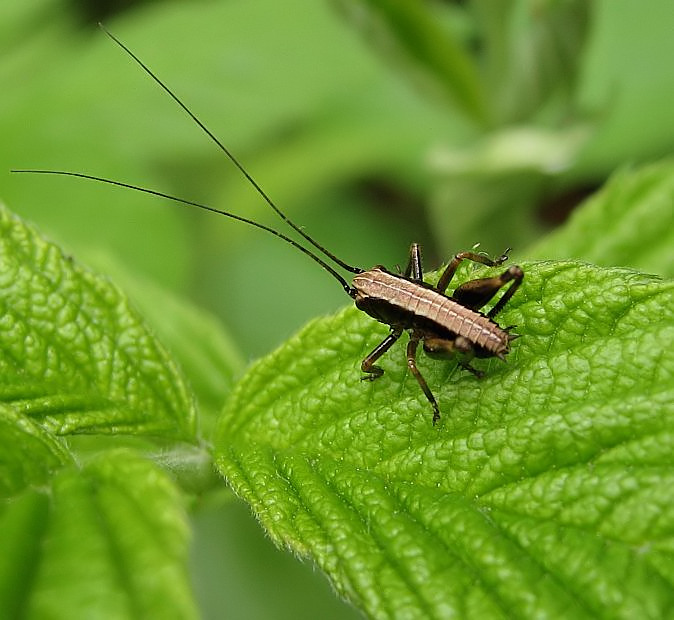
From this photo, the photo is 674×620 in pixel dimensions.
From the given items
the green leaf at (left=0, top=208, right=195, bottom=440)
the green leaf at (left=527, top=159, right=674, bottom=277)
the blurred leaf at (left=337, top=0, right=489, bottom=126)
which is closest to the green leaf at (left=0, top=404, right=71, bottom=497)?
the green leaf at (left=0, top=208, right=195, bottom=440)

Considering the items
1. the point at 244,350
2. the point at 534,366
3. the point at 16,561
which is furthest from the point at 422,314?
the point at 244,350

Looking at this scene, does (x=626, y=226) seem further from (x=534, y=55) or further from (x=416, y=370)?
(x=416, y=370)

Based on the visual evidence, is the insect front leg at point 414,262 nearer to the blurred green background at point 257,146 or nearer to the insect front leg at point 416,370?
the insect front leg at point 416,370

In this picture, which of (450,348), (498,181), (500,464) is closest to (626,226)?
(498,181)

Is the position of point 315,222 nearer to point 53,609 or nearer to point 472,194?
point 472,194

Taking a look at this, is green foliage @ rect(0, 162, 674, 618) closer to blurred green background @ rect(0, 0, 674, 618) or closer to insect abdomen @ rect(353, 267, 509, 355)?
insect abdomen @ rect(353, 267, 509, 355)
